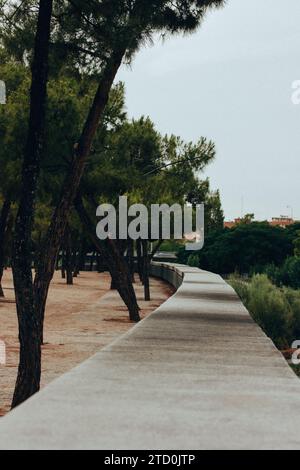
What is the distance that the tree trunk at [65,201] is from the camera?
47.5 feet

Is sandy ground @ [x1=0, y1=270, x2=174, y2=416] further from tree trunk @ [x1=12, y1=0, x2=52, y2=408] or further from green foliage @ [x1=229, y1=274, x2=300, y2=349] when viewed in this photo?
green foliage @ [x1=229, y1=274, x2=300, y2=349]

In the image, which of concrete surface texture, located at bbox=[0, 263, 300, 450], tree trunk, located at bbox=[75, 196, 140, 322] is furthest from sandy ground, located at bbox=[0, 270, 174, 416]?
concrete surface texture, located at bbox=[0, 263, 300, 450]

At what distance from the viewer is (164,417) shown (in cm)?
518

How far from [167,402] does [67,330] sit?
1599 centimetres

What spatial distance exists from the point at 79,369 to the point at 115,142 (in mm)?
20714

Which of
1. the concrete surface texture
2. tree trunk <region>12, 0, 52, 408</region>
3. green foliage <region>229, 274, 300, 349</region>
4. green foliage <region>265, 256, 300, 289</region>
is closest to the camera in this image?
the concrete surface texture

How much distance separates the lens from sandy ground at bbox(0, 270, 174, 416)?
14.3 meters

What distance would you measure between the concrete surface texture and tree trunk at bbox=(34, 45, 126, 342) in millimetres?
4764

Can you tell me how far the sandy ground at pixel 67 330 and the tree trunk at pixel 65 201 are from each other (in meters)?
1.28

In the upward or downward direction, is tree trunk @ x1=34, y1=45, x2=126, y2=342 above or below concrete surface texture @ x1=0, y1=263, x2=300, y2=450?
above
